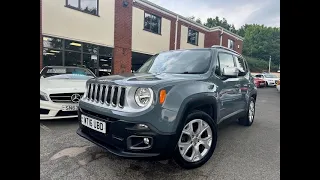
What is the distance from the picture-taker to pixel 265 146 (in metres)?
3.59

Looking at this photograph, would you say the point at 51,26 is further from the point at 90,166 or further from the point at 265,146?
the point at 265,146

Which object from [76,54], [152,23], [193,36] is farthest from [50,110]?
[193,36]

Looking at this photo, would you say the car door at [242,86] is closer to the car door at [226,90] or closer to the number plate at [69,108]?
the car door at [226,90]

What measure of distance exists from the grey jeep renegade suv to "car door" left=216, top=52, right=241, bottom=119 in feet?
0.05

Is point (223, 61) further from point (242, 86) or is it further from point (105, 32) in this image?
point (105, 32)

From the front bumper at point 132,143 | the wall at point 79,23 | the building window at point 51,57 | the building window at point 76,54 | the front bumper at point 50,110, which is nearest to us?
the front bumper at point 132,143

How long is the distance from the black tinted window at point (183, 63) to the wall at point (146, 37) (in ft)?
34.0

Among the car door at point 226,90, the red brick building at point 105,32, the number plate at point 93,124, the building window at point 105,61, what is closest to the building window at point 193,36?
the red brick building at point 105,32

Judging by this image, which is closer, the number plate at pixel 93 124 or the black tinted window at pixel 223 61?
the number plate at pixel 93 124

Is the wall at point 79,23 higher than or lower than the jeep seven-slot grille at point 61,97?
higher

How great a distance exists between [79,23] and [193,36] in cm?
1091

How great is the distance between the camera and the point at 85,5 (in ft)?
36.7

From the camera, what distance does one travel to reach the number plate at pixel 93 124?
245 centimetres
